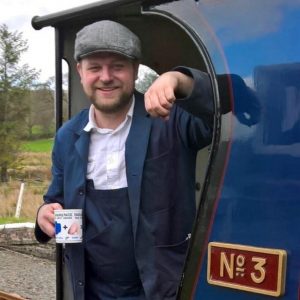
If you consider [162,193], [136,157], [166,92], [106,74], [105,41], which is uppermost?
[105,41]

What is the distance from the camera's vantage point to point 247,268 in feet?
5.58

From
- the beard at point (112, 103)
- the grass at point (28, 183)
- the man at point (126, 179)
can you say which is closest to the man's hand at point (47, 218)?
the man at point (126, 179)

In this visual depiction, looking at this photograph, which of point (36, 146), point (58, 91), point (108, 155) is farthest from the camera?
point (36, 146)

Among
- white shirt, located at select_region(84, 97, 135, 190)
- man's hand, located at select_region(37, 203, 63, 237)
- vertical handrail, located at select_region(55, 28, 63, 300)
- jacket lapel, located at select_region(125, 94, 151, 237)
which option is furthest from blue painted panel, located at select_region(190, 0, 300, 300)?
vertical handrail, located at select_region(55, 28, 63, 300)

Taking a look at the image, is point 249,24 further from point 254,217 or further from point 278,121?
point 254,217

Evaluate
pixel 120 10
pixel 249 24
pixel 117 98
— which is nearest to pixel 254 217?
pixel 249 24

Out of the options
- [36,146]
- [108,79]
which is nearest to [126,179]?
[108,79]

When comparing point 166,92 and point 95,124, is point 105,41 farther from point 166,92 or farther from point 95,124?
point 166,92

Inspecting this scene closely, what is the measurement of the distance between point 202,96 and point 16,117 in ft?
59.1

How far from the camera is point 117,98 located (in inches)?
89.0

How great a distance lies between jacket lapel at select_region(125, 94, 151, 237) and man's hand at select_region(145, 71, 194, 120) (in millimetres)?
393

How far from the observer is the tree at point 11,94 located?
18766mm

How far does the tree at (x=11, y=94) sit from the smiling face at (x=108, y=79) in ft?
56.0

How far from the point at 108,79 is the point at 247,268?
915 mm
